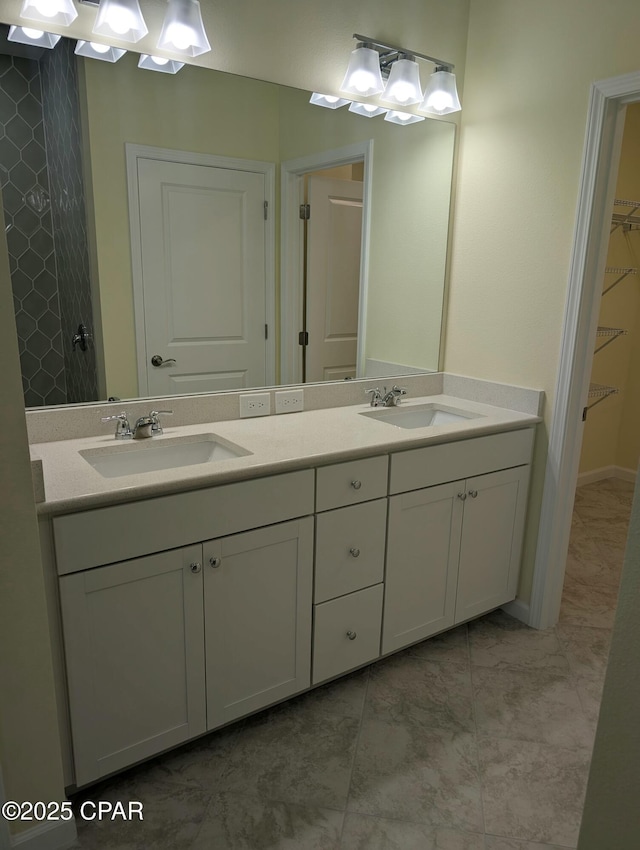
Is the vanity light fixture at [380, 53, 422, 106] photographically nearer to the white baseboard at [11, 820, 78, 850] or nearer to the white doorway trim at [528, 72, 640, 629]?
the white doorway trim at [528, 72, 640, 629]

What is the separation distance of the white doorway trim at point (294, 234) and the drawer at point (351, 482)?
23.1 inches

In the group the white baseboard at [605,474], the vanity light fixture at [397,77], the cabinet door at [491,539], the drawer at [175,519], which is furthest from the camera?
the white baseboard at [605,474]

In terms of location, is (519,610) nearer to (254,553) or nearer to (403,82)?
(254,553)

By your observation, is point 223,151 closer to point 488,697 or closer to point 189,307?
point 189,307

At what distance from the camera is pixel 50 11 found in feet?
5.41

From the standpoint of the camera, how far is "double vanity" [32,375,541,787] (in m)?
1.52

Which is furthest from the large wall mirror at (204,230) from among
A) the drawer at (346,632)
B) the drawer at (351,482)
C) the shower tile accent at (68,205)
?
the drawer at (346,632)

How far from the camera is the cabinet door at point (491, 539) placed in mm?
2311

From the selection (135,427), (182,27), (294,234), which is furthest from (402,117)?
(135,427)

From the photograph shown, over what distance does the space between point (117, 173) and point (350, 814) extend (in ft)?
6.45

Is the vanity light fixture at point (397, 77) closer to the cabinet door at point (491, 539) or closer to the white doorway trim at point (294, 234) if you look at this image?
the white doorway trim at point (294, 234)

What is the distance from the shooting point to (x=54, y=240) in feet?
5.82

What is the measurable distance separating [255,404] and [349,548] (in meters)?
0.64

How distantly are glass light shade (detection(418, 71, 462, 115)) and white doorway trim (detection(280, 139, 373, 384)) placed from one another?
28 cm
